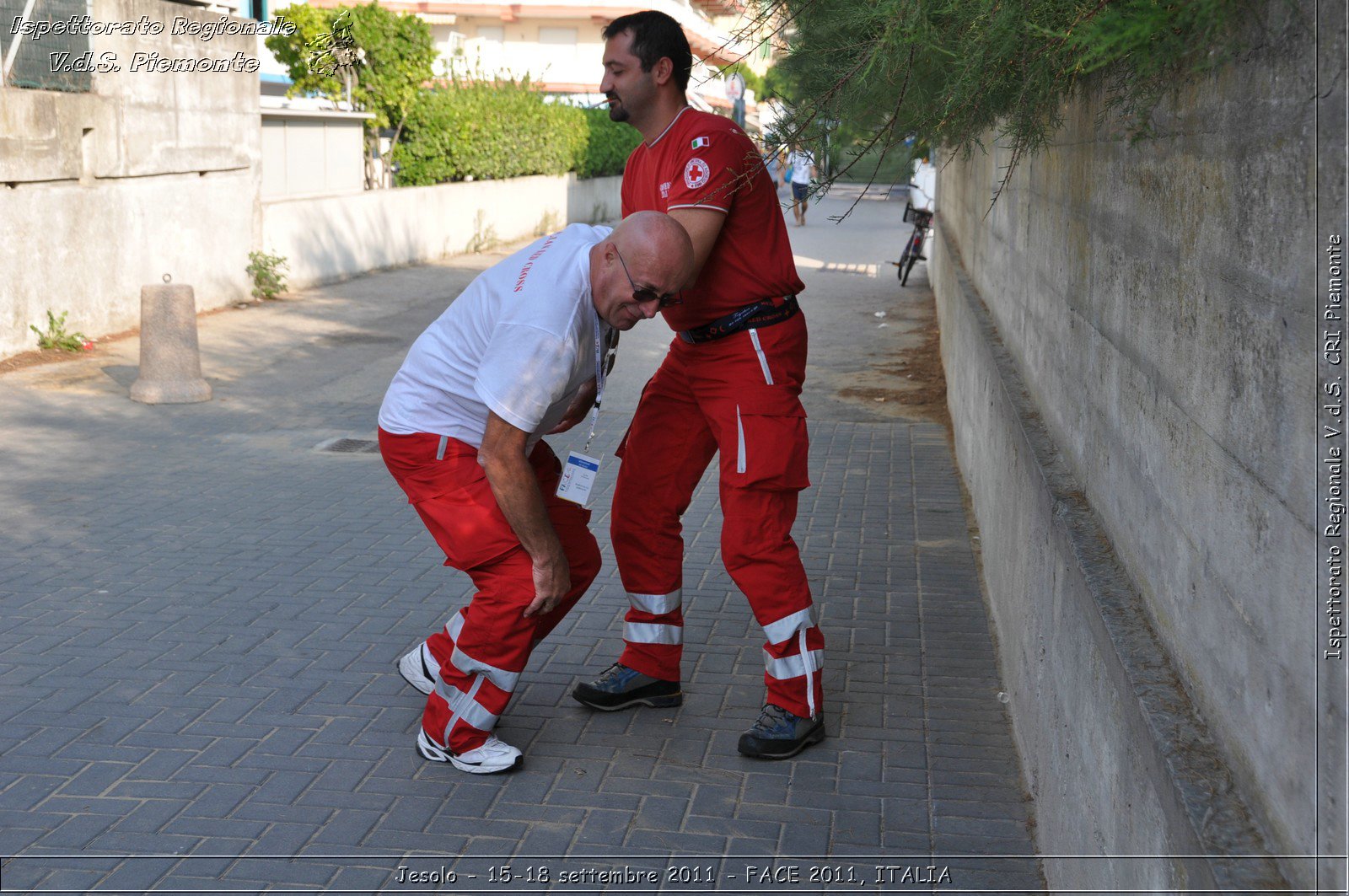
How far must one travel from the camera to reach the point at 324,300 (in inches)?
635

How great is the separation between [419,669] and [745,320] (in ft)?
5.33

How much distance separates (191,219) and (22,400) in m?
4.91

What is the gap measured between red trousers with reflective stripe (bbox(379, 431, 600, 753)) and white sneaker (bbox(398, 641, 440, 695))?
391mm

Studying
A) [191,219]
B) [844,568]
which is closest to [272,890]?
Result: [844,568]

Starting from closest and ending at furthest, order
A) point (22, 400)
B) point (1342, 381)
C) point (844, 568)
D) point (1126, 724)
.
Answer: point (1342, 381) → point (1126, 724) → point (844, 568) → point (22, 400)

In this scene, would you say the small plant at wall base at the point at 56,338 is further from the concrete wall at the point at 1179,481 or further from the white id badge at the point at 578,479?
the concrete wall at the point at 1179,481

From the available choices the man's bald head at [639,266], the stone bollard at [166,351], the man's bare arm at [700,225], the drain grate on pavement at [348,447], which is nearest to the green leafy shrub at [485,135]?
the stone bollard at [166,351]

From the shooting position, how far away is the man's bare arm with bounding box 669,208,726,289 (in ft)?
13.5

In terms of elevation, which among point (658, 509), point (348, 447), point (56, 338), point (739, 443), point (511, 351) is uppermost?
point (511, 351)

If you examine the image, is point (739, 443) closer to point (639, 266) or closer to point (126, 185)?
point (639, 266)

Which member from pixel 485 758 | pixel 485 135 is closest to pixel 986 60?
pixel 485 758

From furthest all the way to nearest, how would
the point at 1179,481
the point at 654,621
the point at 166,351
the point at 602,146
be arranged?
the point at 602,146
the point at 166,351
the point at 654,621
the point at 1179,481

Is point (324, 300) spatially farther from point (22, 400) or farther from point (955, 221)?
point (955, 221)

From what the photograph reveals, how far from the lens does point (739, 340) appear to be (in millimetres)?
4262
